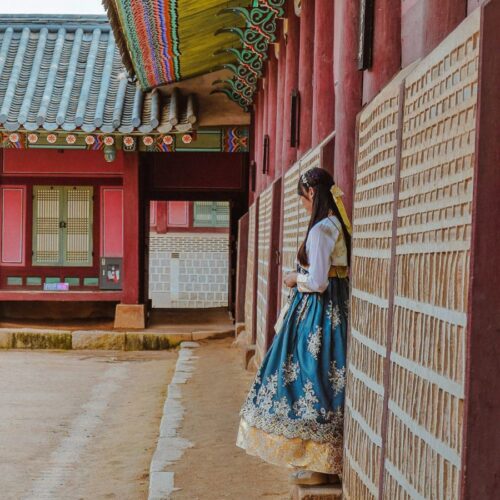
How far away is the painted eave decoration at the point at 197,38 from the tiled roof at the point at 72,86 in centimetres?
64

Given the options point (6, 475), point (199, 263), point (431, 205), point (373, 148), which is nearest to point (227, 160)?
point (199, 263)

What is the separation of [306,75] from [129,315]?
7.91m

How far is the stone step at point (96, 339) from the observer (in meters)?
14.2

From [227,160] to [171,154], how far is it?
99 centimetres

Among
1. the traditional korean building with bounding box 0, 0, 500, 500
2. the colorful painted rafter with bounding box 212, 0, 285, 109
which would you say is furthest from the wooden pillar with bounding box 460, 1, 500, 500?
the colorful painted rafter with bounding box 212, 0, 285, 109

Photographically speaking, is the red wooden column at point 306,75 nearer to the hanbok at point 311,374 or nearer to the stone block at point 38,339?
the hanbok at point 311,374

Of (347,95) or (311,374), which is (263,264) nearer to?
(347,95)

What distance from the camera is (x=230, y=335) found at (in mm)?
14648

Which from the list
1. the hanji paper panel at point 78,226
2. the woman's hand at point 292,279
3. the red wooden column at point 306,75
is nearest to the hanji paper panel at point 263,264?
the red wooden column at point 306,75

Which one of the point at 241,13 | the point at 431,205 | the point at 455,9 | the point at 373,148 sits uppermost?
the point at 241,13

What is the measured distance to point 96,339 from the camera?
14258 mm

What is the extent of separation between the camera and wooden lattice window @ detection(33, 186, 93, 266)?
1577 centimetres

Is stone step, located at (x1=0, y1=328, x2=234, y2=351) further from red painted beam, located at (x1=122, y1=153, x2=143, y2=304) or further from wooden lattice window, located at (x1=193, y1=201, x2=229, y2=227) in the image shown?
wooden lattice window, located at (x1=193, y1=201, x2=229, y2=227)

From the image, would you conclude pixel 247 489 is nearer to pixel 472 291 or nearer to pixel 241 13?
pixel 472 291
